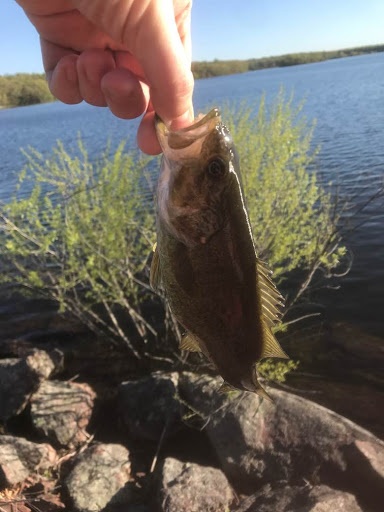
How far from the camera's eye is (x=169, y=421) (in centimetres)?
791

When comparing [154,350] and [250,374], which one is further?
[154,350]

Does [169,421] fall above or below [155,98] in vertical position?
below

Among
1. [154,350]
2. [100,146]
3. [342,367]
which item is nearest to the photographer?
[342,367]

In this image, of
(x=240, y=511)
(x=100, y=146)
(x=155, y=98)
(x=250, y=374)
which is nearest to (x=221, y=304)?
(x=250, y=374)

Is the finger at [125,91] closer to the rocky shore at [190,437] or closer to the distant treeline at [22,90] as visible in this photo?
the rocky shore at [190,437]

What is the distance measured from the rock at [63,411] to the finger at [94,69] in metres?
6.67

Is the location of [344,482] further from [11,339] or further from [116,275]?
[11,339]

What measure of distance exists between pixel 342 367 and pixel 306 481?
12.3 feet

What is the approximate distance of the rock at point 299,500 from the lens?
531 centimetres

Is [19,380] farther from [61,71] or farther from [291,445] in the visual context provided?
[61,71]

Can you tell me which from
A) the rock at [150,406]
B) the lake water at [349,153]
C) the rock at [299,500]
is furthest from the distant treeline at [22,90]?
A: the rock at [299,500]

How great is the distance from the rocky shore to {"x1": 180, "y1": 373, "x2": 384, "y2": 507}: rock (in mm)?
14

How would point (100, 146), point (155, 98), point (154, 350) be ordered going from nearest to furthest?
point (155, 98) → point (154, 350) → point (100, 146)

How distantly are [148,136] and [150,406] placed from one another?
21.2ft
